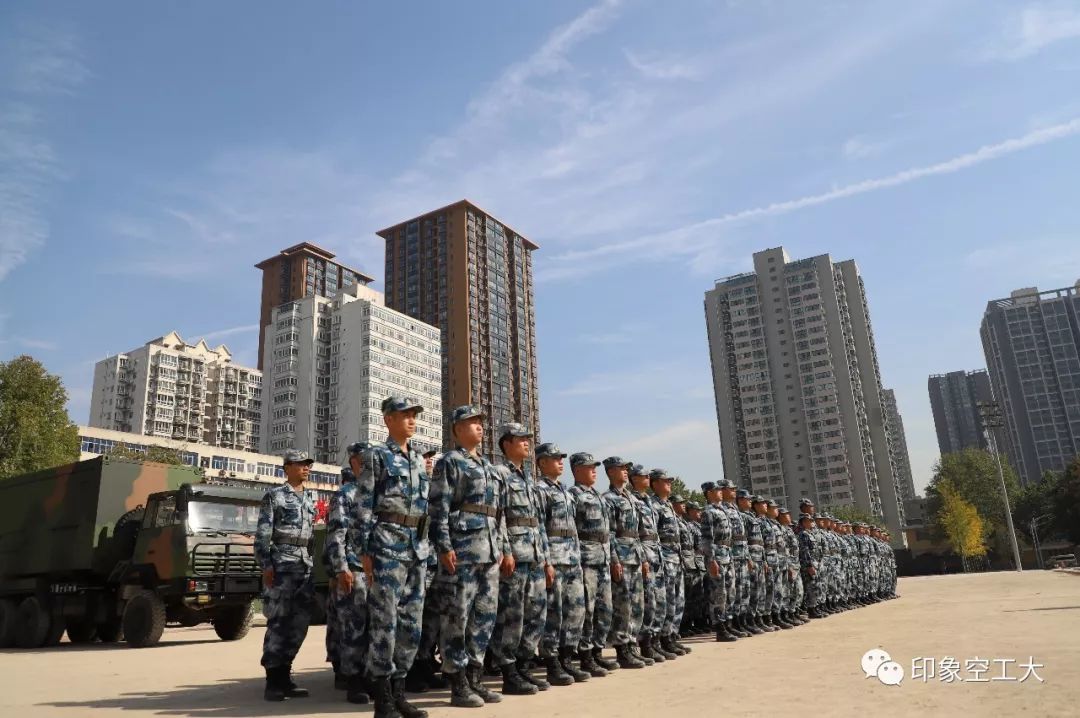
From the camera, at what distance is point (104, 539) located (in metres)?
11.2

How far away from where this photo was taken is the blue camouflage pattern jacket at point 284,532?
6312 mm

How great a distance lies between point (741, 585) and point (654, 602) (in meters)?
2.72

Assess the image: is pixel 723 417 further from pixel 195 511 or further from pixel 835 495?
pixel 195 511

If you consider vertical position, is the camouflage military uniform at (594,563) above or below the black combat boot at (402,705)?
above

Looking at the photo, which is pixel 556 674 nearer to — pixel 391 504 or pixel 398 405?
pixel 391 504

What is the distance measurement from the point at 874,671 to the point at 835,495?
87076 mm

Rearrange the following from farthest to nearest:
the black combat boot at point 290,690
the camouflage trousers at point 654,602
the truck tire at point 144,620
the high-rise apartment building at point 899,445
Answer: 1. the high-rise apartment building at point 899,445
2. the truck tire at point 144,620
3. the camouflage trousers at point 654,602
4. the black combat boot at point 290,690

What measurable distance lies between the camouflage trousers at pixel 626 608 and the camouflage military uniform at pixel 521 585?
128 cm

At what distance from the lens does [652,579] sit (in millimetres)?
7273

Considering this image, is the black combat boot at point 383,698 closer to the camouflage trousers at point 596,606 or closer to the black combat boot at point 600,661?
the camouflage trousers at point 596,606

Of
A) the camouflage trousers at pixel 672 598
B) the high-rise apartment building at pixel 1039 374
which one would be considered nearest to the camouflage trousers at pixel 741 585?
the camouflage trousers at pixel 672 598

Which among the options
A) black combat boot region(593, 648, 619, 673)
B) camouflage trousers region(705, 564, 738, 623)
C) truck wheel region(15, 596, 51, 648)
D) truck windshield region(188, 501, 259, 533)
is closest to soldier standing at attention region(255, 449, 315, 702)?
black combat boot region(593, 648, 619, 673)

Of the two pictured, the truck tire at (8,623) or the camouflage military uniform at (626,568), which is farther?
the truck tire at (8,623)

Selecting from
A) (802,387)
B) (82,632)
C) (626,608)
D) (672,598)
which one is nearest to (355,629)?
(626,608)
